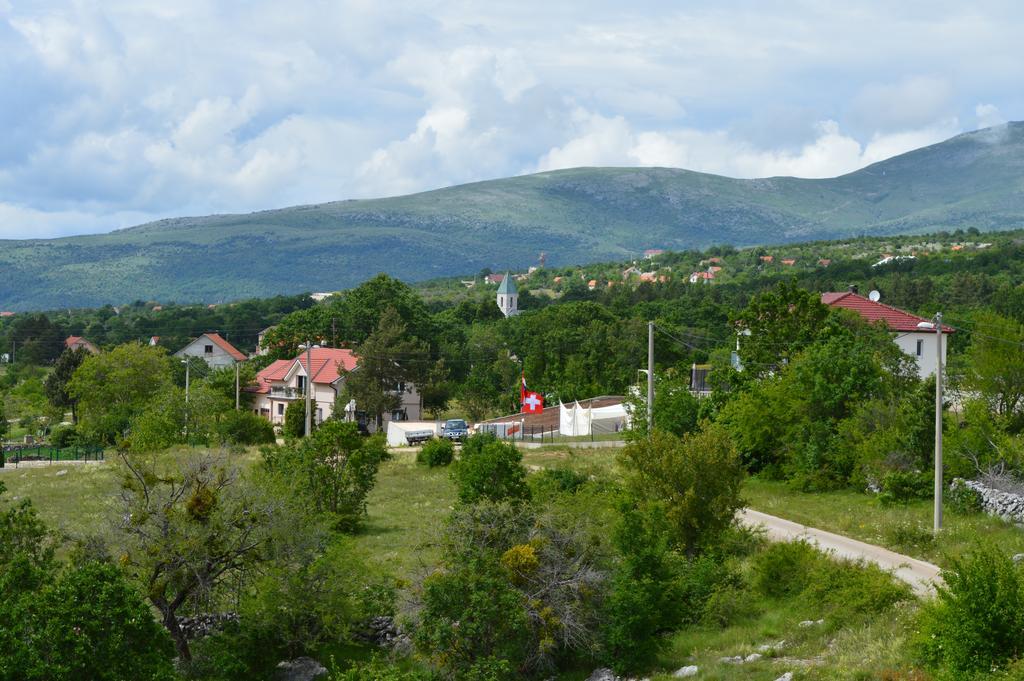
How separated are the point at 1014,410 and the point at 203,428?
35436 mm

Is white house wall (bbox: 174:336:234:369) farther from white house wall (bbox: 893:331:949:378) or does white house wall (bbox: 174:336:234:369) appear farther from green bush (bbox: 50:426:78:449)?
white house wall (bbox: 893:331:949:378)

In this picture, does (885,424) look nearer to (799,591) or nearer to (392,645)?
(799,591)

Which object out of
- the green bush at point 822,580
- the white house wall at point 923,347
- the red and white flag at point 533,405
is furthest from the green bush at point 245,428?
the green bush at point 822,580

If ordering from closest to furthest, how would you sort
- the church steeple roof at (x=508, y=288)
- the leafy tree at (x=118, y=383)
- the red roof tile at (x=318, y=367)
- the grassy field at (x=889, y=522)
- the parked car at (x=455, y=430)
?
the grassy field at (x=889, y=522) → the parked car at (x=455, y=430) → the leafy tree at (x=118, y=383) → the red roof tile at (x=318, y=367) → the church steeple roof at (x=508, y=288)

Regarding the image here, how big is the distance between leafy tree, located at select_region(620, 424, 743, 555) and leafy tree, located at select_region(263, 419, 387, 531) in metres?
9.23

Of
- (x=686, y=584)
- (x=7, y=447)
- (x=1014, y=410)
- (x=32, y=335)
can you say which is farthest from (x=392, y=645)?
(x=32, y=335)

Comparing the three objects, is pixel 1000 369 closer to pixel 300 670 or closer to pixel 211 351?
pixel 300 670

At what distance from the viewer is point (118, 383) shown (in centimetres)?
6241

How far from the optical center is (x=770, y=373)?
1793 inches

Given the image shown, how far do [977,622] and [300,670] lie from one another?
495 inches

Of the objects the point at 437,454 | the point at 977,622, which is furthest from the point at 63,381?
the point at 977,622

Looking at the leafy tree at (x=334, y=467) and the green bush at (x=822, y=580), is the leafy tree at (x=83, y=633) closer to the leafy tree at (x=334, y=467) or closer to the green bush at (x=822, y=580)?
the green bush at (x=822, y=580)

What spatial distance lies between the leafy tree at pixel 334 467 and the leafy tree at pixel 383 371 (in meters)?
31.0

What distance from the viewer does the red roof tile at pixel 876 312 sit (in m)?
55.5
